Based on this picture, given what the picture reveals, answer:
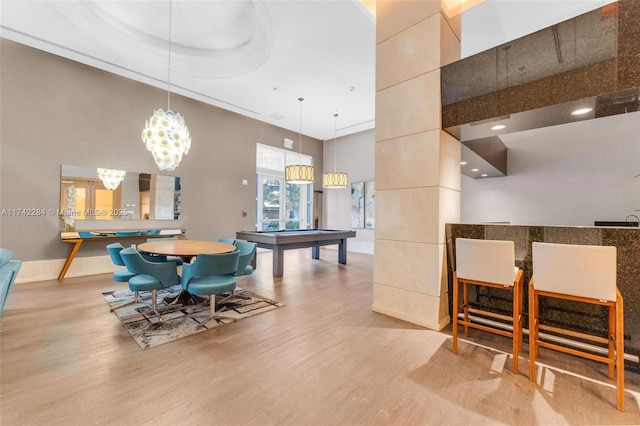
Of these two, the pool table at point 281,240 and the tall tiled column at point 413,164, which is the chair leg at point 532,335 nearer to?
the tall tiled column at point 413,164

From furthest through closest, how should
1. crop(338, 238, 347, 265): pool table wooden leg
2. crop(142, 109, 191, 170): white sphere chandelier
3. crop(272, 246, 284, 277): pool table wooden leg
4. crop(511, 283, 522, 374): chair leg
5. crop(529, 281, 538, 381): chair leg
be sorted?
1. crop(338, 238, 347, 265): pool table wooden leg
2. crop(272, 246, 284, 277): pool table wooden leg
3. crop(142, 109, 191, 170): white sphere chandelier
4. crop(511, 283, 522, 374): chair leg
5. crop(529, 281, 538, 381): chair leg

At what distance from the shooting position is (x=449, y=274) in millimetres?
3086

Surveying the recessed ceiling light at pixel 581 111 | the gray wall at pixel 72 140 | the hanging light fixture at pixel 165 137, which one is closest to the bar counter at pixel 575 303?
the recessed ceiling light at pixel 581 111

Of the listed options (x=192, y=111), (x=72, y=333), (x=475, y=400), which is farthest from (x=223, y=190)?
(x=475, y=400)

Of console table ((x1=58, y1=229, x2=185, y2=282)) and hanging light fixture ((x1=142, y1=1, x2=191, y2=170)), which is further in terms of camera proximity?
console table ((x1=58, y1=229, x2=185, y2=282))

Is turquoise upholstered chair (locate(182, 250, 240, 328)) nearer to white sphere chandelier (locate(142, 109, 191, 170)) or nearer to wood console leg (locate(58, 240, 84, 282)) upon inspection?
white sphere chandelier (locate(142, 109, 191, 170))

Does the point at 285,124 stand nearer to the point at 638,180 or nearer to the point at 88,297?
the point at 88,297

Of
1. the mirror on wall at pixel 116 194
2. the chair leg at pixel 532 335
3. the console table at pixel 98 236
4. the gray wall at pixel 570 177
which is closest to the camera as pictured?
the chair leg at pixel 532 335

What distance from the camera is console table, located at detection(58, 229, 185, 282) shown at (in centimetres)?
474

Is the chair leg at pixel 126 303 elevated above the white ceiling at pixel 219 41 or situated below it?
below

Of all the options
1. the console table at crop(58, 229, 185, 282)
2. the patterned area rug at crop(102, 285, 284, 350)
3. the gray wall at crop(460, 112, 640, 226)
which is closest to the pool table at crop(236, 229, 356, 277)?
the patterned area rug at crop(102, 285, 284, 350)

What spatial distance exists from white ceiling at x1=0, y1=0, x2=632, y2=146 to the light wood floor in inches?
167

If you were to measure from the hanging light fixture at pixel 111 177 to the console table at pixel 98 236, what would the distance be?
0.99 metres

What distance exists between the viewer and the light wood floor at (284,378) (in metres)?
1.68
